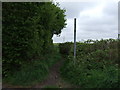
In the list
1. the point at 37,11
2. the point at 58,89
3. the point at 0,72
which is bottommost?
the point at 58,89

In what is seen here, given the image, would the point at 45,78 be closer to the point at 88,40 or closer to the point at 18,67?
the point at 18,67

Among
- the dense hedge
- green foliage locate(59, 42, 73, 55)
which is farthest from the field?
green foliage locate(59, 42, 73, 55)

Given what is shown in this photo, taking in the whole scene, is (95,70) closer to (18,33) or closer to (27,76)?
(27,76)

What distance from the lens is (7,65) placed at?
6879 millimetres

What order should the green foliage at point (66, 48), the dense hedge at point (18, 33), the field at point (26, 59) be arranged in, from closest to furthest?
the field at point (26, 59)
the dense hedge at point (18, 33)
the green foliage at point (66, 48)

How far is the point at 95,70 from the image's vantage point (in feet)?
22.9

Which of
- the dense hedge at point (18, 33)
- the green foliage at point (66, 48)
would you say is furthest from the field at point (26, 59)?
the green foliage at point (66, 48)

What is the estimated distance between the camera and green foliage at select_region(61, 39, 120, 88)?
5504 millimetres

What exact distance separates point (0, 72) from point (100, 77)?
3.80 meters

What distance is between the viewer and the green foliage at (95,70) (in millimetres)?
5504

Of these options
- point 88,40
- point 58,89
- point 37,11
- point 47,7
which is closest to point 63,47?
point 88,40

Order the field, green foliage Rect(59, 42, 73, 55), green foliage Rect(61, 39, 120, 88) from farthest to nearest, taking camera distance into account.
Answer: green foliage Rect(59, 42, 73, 55)
the field
green foliage Rect(61, 39, 120, 88)

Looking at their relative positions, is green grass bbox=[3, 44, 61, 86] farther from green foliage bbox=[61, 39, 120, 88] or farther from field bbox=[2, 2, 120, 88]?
green foliage bbox=[61, 39, 120, 88]

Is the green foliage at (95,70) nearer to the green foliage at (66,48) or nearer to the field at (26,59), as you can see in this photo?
the field at (26,59)
